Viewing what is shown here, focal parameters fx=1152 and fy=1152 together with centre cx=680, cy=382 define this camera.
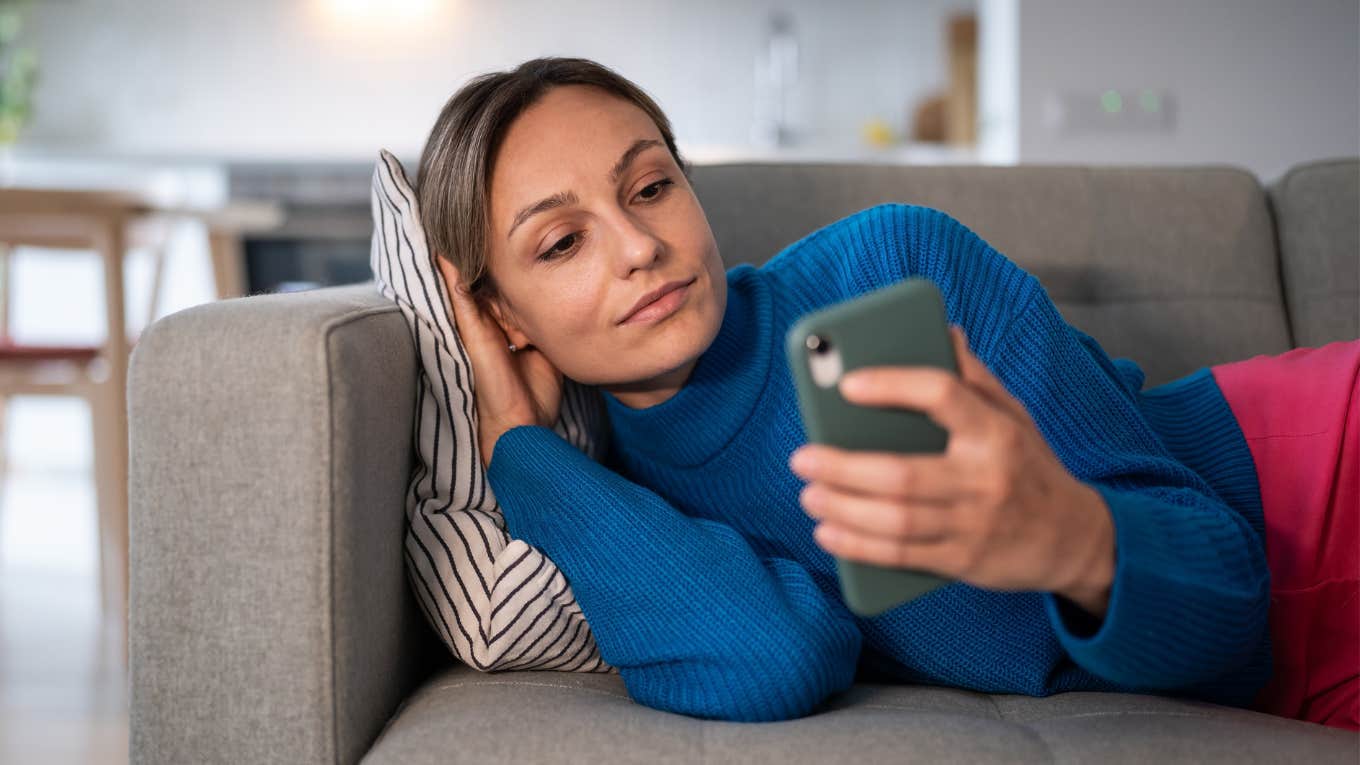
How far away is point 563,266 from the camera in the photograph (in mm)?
1121

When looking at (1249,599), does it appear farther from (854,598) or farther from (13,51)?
(13,51)

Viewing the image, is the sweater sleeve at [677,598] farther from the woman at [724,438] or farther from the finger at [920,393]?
the finger at [920,393]

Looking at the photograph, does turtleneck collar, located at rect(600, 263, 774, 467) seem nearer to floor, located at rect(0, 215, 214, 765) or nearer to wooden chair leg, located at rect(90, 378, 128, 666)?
floor, located at rect(0, 215, 214, 765)

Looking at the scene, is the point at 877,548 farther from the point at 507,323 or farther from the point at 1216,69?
the point at 1216,69

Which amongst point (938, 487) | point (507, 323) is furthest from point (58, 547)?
point (938, 487)

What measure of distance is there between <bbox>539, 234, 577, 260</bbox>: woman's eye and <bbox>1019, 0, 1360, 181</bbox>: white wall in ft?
8.06

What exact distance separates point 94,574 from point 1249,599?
310 centimetres

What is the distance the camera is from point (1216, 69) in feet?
10.4

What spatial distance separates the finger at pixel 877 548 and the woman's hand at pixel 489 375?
0.62m

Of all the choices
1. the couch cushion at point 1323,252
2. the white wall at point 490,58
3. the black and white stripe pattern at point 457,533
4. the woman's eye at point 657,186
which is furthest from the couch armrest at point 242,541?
the white wall at point 490,58

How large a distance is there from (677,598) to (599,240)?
35 centimetres

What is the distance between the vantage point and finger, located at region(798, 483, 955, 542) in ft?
2.07

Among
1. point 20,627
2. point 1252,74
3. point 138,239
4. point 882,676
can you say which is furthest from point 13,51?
point 882,676

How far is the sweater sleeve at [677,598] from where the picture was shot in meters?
0.97
